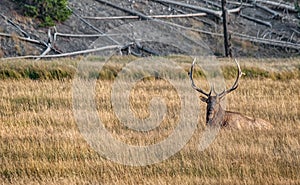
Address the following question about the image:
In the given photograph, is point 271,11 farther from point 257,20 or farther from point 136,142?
point 136,142

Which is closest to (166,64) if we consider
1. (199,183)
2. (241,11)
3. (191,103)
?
(191,103)

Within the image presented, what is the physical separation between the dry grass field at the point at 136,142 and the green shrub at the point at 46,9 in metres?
13.6

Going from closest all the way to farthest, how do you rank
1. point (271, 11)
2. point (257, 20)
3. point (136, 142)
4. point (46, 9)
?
1. point (136, 142)
2. point (46, 9)
3. point (257, 20)
4. point (271, 11)

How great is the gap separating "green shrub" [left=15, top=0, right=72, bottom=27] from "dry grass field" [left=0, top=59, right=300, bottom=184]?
1365 cm

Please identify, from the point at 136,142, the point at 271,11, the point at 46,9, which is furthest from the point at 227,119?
the point at 271,11

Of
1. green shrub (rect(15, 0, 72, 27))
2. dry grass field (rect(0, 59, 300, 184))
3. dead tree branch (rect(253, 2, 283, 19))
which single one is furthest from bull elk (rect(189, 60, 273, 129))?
dead tree branch (rect(253, 2, 283, 19))

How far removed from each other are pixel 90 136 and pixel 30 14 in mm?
19145

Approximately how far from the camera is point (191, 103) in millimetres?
15844

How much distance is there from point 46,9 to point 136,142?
1984 cm

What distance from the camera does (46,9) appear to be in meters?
30.5

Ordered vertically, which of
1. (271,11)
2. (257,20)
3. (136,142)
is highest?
(271,11)

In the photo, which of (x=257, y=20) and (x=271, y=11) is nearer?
(x=257, y=20)

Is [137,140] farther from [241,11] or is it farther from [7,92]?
[241,11]

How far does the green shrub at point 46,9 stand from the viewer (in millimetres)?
30203
